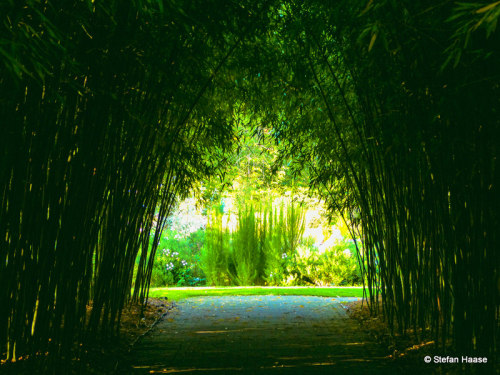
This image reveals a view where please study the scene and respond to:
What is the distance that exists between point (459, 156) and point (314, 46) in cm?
167

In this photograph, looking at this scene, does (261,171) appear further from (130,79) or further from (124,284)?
(130,79)

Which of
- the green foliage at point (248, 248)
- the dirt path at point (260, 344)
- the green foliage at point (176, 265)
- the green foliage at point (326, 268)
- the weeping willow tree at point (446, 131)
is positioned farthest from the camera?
the green foliage at point (176, 265)

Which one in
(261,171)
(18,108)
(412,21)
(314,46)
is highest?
(261,171)

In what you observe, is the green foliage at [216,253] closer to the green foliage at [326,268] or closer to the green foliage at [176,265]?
the green foliage at [176,265]

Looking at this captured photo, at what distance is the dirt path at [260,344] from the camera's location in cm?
289

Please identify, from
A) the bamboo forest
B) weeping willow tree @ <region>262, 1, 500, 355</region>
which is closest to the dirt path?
the bamboo forest

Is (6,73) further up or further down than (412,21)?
further down

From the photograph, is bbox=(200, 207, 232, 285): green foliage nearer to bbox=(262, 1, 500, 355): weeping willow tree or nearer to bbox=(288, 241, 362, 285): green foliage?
bbox=(288, 241, 362, 285): green foliage

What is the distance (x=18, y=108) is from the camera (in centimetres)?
221

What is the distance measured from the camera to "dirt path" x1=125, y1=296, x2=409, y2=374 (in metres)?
2.89

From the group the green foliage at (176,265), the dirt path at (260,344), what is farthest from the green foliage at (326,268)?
the dirt path at (260,344)

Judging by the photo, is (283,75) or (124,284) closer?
(124,284)

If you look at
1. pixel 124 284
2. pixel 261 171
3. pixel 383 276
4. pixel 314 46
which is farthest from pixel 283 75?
pixel 261 171

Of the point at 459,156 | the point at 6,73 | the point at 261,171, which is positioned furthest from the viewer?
the point at 261,171
